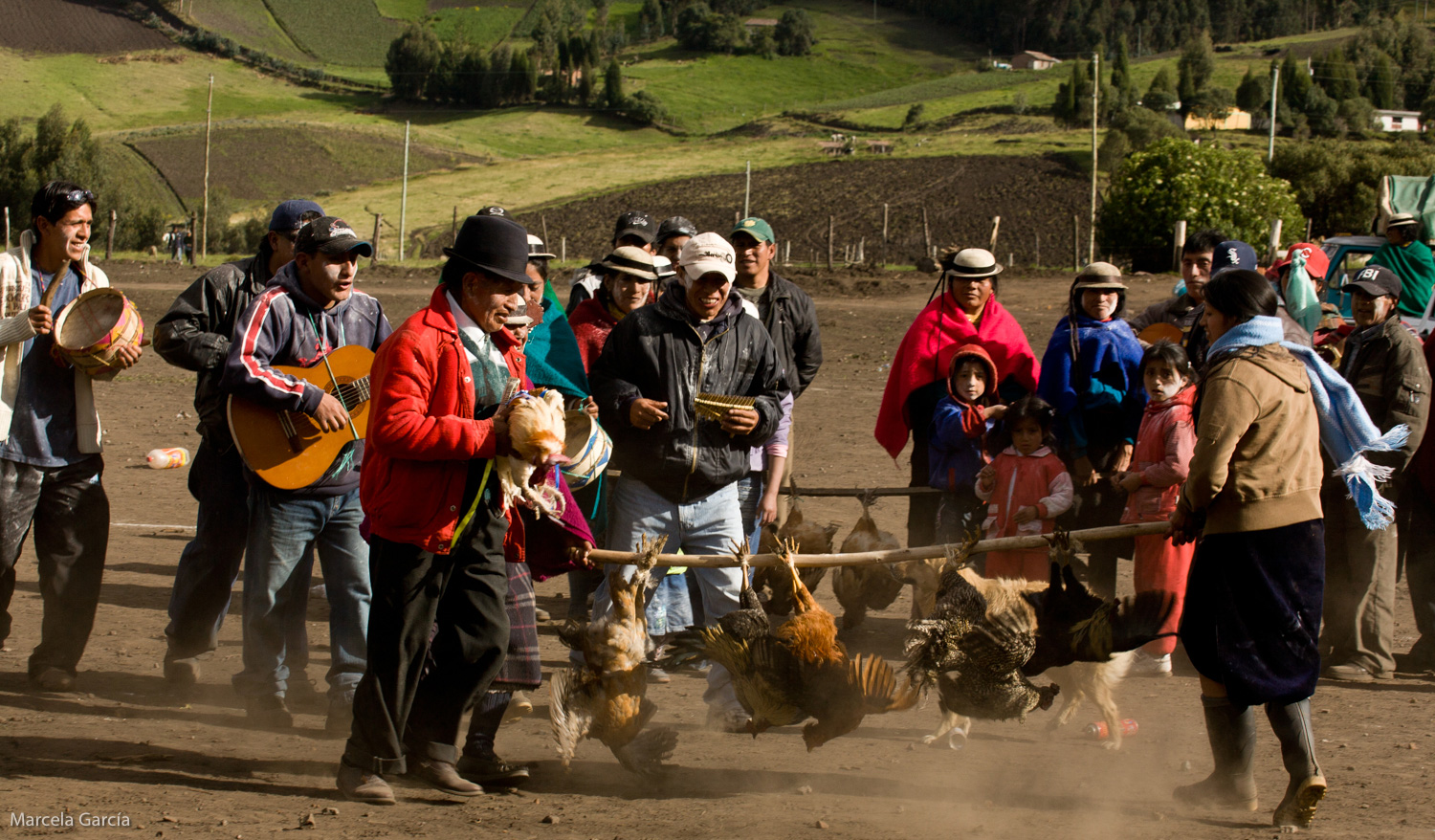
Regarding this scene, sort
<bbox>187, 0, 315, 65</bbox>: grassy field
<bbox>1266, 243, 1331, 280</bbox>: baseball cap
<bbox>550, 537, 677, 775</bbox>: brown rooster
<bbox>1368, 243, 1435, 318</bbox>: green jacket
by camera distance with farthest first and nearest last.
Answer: <bbox>187, 0, 315, 65</bbox>: grassy field < <bbox>1368, 243, 1435, 318</bbox>: green jacket < <bbox>1266, 243, 1331, 280</bbox>: baseball cap < <bbox>550, 537, 677, 775</bbox>: brown rooster

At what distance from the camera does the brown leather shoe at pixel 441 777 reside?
474cm

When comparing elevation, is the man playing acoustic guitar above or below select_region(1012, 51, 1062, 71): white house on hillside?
below

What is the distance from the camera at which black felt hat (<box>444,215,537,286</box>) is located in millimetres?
4527

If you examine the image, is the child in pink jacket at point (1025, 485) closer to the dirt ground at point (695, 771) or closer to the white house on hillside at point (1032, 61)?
the dirt ground at point (695, 771)

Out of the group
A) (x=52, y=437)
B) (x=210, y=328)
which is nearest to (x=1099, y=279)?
(x=210, y=328)

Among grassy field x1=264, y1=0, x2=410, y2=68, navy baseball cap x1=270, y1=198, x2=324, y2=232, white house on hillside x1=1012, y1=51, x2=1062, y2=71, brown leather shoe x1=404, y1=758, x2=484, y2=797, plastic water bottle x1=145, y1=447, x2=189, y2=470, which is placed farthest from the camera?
white house on hillside x1=1012, y1=51, x2=1062, y2=71

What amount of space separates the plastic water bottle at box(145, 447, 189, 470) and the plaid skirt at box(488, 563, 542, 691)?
7.67 m

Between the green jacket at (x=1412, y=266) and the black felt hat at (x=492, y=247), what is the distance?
7.87m

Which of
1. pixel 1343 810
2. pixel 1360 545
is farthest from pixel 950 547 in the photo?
pixel 1360 545

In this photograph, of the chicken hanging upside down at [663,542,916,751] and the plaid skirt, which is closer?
the chicken hanging upside down at [663,542,916,751]

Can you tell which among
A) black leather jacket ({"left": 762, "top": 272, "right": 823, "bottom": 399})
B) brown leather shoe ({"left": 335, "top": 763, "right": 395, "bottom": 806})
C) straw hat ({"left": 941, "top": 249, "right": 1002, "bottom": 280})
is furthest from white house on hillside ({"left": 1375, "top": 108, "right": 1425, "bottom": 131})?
brown leather shoe ({"left": 335, "top": 763, "right": 395, "bottom": 806})

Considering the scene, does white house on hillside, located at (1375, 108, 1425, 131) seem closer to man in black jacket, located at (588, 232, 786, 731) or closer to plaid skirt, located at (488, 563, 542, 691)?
man in black jacket, located at (588, 232, 786, 731)

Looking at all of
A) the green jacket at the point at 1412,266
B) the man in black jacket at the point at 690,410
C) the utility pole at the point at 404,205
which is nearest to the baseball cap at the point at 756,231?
the man in black jacket at the point at 690,410

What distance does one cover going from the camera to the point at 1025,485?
6.66 meters
